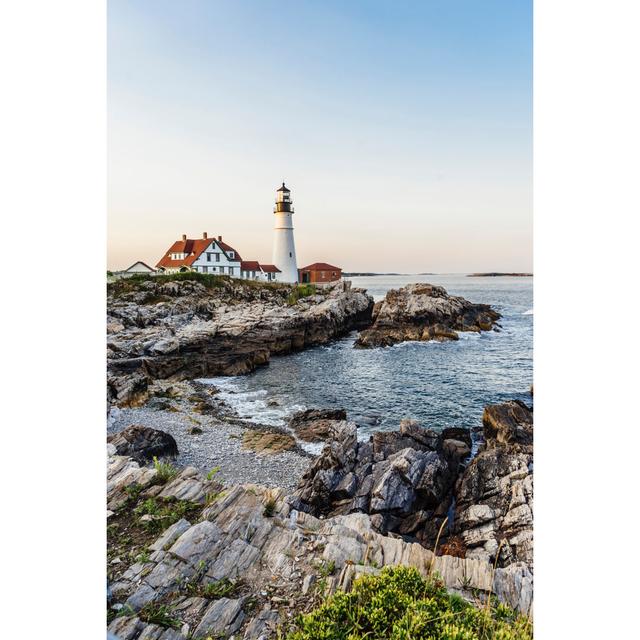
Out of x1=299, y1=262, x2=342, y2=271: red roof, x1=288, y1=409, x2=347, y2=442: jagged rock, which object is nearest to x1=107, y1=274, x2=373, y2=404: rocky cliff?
x1=299, y1=262, x2=342, y2=271: red roof

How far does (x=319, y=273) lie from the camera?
35.8 metres

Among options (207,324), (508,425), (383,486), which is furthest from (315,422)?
(207,324)

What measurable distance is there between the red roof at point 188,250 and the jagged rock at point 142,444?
2552 cm

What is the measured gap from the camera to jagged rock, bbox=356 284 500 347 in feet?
73.3

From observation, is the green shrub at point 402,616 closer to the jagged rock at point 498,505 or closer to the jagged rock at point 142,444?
the jagged rock at point 498,505

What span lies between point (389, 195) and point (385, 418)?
628cm

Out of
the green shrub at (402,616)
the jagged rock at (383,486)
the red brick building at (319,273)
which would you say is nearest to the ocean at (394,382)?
the jagged rock at (383,486)

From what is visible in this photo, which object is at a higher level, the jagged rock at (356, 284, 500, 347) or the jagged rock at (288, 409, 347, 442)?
the jagged rock at (356, 284, 500, 347)

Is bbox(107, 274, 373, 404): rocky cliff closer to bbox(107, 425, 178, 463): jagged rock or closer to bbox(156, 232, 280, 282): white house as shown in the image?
bbox(156, 232, 280, 282): white house

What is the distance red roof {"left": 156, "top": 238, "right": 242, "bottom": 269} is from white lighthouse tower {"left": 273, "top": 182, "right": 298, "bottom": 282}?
15.9 feet

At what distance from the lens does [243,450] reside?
9008 mm

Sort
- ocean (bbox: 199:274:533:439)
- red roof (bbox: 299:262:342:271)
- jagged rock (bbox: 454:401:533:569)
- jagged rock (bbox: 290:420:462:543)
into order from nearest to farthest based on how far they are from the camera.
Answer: jagged rock (bbox: 454:401:533:569), jagged rock (bbox: 290:420:462:543), ocean (bbox: 199:274:533:439), red roof (bbox: 299:262:342:271)

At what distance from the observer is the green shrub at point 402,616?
75.2 inches
